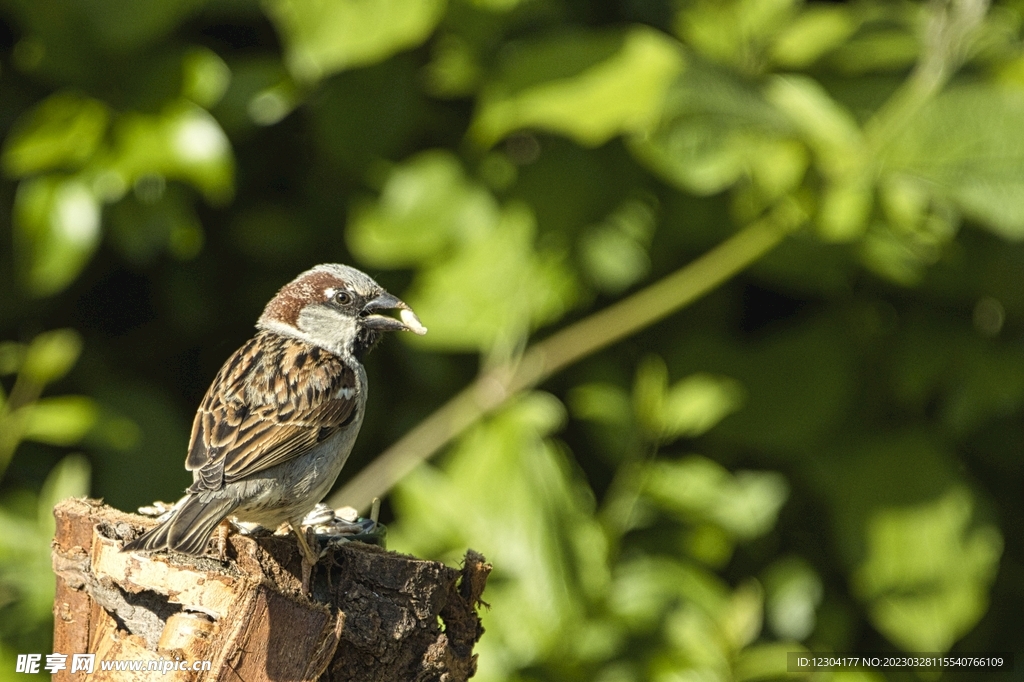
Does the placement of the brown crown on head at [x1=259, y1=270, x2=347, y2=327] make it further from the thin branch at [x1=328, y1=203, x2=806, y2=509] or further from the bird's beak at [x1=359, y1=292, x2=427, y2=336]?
the thin branch at [x1=328, y1=203, x2=806, y2=509]

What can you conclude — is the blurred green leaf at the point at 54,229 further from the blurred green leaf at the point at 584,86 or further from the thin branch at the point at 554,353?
the blurred green leaf at the point at 584,86

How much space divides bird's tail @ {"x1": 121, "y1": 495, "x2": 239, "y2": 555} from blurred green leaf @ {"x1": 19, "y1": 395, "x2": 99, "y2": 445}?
92 cm

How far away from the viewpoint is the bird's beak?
2.53m

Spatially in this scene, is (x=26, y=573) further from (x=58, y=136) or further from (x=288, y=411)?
(x=58, y=136)

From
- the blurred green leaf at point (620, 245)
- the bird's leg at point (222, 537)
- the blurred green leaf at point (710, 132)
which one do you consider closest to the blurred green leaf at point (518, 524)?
the blurred green leaf at point (620, 245)

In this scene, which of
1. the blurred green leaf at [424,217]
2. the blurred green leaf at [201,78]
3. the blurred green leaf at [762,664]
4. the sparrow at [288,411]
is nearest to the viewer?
the sparrow at [288,411]

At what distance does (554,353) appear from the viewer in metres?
3.03

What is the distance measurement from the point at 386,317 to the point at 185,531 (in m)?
0.95

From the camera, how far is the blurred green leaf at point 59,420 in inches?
108

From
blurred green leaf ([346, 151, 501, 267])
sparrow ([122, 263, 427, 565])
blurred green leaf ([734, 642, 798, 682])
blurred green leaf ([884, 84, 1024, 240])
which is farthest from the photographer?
blurred green leaf ([346, 151, 501, 267])

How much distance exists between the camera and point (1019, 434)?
3.42 metres

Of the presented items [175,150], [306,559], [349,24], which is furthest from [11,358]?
[306,559]

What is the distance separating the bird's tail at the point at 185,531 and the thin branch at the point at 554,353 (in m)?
0.98

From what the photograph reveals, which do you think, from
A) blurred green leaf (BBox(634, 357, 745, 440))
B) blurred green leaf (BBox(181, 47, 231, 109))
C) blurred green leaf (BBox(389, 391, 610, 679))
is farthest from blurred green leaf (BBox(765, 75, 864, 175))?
blurred green leaf (BBox(181, 47, 231, 109))
